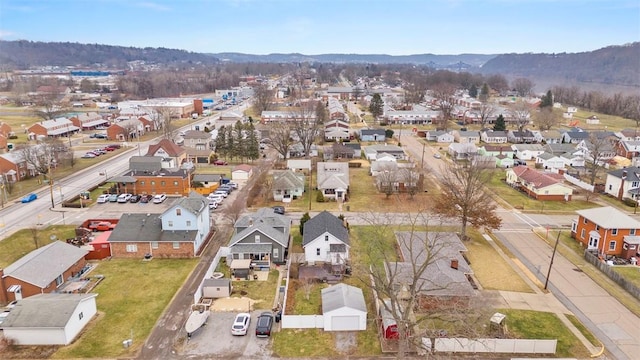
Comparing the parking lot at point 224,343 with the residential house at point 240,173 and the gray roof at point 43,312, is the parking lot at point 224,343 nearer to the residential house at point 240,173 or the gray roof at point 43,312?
the gray roof at point 43,312

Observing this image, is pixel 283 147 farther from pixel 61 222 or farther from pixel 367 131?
pixel 61 222

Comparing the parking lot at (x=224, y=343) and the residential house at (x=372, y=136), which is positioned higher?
the residential house at (x=372, y=136)

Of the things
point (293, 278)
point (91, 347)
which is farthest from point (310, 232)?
point (91, 347)

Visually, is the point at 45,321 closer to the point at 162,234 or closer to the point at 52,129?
the point at 162,234

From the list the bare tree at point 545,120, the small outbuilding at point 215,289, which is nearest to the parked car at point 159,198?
the small outbuilding at point 215,289

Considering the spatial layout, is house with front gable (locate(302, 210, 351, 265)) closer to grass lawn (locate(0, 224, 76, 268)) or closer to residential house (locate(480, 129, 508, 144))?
grass lawn (locate(0, 224, 76, 268))

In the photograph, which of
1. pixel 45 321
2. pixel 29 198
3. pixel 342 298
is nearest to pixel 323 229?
pixel 342 298

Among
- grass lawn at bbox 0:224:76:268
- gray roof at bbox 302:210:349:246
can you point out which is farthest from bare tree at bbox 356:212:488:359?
grass lawn at bbox 0:224:76:268
